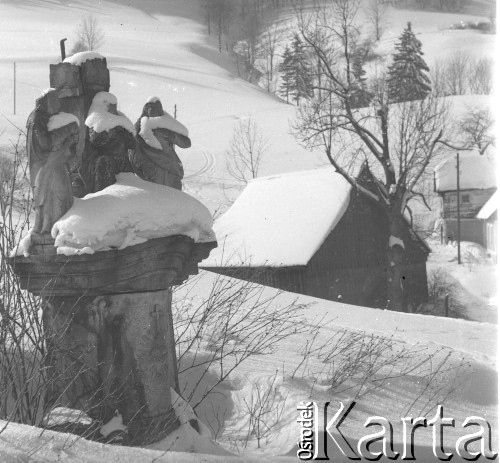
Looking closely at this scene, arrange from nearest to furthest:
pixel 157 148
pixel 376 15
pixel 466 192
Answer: pixel 157 148 < pixel 376 15 < pixel 466 192

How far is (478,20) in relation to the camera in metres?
80.6

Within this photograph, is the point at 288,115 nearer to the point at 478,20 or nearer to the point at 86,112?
the point at 478,20

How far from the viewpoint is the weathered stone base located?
545 centimetres

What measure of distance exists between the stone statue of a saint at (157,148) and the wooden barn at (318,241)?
15.2m

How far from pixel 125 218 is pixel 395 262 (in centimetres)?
1919

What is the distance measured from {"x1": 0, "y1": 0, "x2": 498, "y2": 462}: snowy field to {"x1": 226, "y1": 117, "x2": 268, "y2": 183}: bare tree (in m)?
0.60

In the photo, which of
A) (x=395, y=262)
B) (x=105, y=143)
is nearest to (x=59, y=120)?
(x=105, y=143)

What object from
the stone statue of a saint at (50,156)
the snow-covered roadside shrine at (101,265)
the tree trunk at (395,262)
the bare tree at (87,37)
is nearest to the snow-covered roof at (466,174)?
the bare tree at (87,37)

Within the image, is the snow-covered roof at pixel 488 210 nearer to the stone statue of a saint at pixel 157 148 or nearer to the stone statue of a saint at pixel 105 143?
the stone statue of a saint at pixel 157 148

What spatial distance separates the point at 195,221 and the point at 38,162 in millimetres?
1199

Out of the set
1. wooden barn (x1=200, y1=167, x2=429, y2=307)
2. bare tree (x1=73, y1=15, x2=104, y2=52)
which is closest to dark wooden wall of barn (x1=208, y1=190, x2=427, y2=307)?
wooden barn (x1=200, y1=167, x2=429, y2=307)

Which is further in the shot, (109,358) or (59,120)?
(109,358)

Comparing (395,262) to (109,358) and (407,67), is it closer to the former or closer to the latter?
(109,358)

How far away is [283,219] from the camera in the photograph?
24.2 meters
